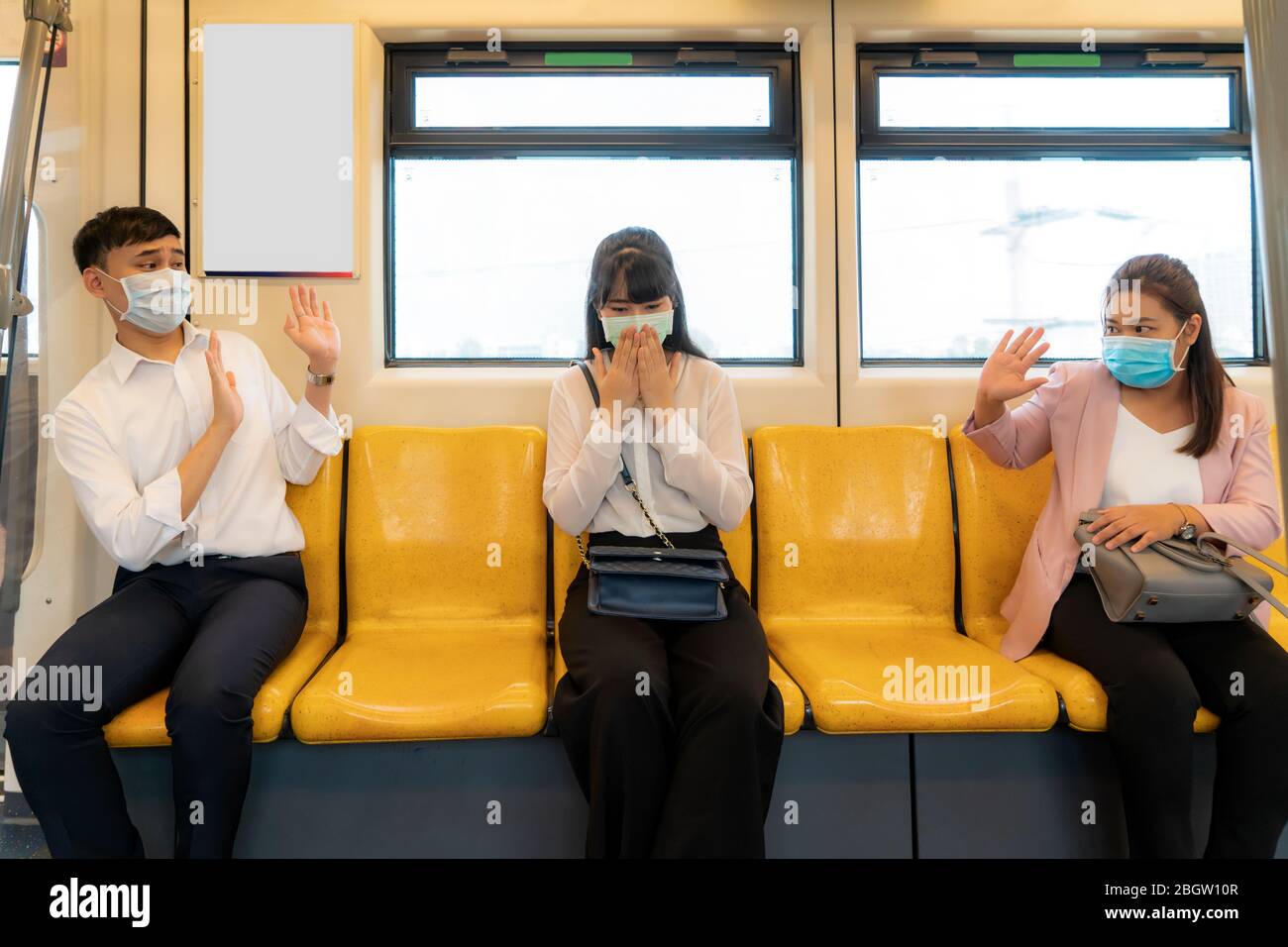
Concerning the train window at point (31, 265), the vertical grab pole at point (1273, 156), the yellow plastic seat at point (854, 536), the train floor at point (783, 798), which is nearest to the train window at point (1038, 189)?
the yellow plastic seat at point (854, 536)

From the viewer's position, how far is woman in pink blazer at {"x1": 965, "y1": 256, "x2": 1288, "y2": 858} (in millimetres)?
1995

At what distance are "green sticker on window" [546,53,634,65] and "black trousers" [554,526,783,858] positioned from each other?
2179mm

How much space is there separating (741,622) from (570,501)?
54 cm

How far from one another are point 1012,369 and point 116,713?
2.48 meters

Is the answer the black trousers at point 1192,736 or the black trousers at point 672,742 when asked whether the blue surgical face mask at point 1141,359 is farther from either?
the black trousers at point 672,742

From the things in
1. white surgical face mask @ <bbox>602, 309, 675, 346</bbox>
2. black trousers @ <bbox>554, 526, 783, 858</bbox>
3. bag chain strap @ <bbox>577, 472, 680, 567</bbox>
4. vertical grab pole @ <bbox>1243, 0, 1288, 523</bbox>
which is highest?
white surgical face mask @ <bbox>602, 309, 675, 346</bbox>

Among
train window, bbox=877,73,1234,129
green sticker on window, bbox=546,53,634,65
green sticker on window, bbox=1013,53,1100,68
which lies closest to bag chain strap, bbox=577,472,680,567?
green sticker on window, bbox=546,53,634,65

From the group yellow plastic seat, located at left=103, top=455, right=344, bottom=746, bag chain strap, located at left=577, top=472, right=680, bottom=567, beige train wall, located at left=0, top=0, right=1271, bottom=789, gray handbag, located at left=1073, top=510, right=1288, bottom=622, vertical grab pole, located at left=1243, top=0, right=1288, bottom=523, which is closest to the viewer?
vertical grab pole, located at left=1243, top=0, right=1288, bottom=523

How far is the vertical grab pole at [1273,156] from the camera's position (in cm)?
74

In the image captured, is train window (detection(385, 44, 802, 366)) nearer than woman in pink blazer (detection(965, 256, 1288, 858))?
No

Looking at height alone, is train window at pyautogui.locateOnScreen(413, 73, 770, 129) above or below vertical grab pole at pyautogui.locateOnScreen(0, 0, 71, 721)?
above

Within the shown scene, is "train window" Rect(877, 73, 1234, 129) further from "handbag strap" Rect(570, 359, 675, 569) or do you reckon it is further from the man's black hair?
the man's black hair

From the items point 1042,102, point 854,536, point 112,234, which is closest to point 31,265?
point 112,234

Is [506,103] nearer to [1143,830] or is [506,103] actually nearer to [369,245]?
[369,245]
